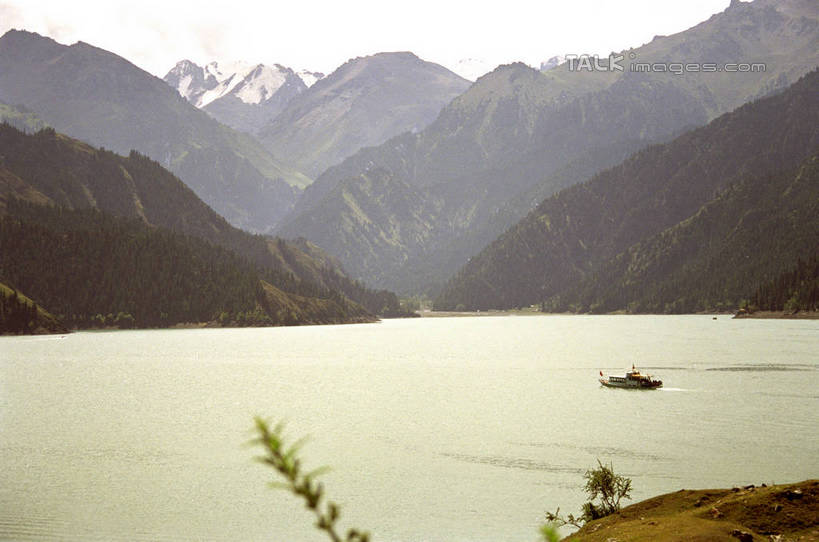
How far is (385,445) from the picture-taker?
261 ft

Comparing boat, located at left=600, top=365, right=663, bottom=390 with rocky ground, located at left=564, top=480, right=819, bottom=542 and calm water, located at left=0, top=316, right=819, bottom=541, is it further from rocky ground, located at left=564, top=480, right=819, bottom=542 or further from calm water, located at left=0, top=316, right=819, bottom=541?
rocky ground, located at left=564, top=480, right=819, bottom=542

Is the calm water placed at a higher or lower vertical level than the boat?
lower

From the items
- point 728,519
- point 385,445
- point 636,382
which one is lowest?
point 728,519

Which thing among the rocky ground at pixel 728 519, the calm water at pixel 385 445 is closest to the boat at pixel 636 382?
the calm water at pixel 385 445

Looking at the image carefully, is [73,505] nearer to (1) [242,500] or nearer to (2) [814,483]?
(1) [242,500]

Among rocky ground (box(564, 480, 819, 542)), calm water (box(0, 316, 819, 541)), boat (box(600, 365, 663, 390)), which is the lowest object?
rocky ground (box(564, 480, 819, 542))

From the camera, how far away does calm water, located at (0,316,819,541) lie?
52531 millimetres

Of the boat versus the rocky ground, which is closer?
the rocky ground

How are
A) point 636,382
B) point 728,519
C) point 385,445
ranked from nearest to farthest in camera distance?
point 728,519
point 385,445
point 636,382

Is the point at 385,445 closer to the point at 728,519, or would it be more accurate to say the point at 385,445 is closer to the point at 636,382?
the point at 728,519

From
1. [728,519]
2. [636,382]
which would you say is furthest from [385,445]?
[636,382]

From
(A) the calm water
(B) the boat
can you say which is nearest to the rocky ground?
(A) the calm water

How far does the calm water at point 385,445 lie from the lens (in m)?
52.5

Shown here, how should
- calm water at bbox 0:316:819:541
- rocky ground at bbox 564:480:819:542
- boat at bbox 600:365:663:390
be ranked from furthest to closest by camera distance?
boat at bbox 600:365:663:390 → calm water at bbox 0:316:819:541 → rocky ground at bbox 564:480:819:542
